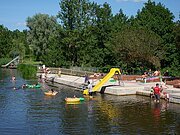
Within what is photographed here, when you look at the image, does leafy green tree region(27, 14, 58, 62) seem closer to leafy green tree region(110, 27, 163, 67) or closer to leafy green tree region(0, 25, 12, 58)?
leafy green tree region(0, 25, 12, 58)

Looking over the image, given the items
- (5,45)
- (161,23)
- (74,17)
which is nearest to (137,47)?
(161,23)

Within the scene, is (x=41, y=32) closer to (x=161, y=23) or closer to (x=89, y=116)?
(x=161, y=23)

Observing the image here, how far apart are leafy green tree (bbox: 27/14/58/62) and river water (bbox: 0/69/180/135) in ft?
187

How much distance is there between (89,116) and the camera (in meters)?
28.1

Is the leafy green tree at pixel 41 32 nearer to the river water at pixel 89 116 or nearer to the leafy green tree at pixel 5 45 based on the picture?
the leafy green tree at pixel 5 45

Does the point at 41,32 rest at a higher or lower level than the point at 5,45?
higher

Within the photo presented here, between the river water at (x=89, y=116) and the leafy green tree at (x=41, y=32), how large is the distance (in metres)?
57.1

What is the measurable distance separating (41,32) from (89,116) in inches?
2776

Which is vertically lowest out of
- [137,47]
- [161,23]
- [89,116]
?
[89,116]

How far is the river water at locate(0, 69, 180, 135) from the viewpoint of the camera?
23.7 meters

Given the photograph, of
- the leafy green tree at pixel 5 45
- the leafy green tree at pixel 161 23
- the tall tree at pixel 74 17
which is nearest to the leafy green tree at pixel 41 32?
the tall tree at pixel 74 17

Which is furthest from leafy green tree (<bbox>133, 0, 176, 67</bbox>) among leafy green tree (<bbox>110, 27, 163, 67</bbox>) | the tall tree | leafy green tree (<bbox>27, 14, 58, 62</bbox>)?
leafy green tree (<bbox>27, 14, 58, 62</bbox>)

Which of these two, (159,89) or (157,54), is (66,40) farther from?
(159,89)

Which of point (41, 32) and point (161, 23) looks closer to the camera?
point (161, 23)
